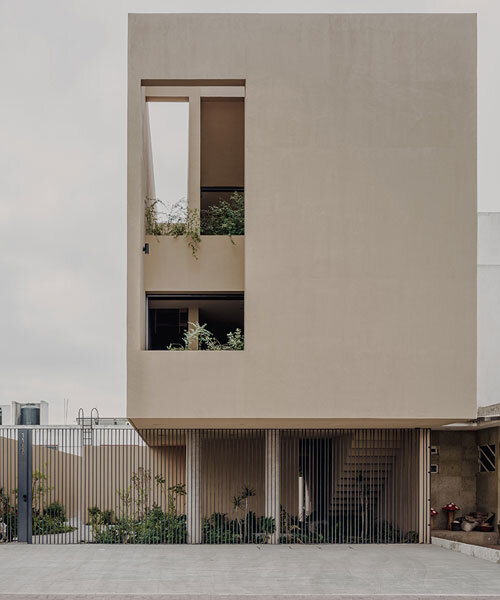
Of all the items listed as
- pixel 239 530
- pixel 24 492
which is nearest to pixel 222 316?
pixel 239 530

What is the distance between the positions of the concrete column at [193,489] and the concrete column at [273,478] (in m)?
1.60

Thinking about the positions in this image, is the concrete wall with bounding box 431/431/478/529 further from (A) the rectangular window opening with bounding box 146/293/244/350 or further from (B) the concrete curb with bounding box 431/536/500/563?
(A) the rectangular window opening with bounding box 146/293/244/350

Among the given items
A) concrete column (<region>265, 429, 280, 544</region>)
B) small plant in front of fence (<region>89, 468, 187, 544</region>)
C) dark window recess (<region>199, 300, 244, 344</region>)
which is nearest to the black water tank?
small plant in front of fence (<region>89, 468, 187, 544</region>)

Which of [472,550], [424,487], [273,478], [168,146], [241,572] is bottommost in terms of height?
[472,550]

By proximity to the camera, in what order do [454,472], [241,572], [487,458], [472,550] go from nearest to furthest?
[241,572]
[472,550]
[487,458]
[454,472]

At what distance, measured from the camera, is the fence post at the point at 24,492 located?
17047 millimetres

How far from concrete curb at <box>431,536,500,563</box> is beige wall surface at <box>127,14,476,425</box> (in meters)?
2.62

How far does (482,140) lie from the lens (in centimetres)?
1712

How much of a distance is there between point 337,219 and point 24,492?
927cm

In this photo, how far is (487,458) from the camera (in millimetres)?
19656

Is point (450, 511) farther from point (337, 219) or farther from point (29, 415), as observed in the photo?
point (29, 415)

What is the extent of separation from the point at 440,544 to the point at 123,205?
1050 centimetres

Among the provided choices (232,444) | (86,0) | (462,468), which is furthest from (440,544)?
(86,0)

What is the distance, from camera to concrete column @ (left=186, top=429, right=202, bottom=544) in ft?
56.9
